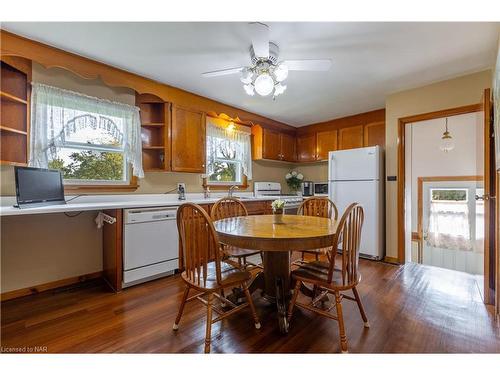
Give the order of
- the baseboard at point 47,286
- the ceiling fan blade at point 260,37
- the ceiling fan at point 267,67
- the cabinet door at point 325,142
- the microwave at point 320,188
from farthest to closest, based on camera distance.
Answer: the microwave at point 320,188 < the cabinet door at point 325,142 < the baseboard at point 47,286 < the ceiling fan at point 267,67 < the ceiling fan blade at point 260,37

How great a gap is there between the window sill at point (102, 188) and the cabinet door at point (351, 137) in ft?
11.3

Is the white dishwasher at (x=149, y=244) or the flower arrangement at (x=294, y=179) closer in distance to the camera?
the white dishwasher at (x=149, y=244)

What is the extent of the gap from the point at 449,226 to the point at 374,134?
3.07 metres

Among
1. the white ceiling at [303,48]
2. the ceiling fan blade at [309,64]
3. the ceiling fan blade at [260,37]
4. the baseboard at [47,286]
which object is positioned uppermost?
the white ceiling at [303,48]

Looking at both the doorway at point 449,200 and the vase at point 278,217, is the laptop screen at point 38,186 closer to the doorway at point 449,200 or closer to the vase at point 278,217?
the vase at point 278,217

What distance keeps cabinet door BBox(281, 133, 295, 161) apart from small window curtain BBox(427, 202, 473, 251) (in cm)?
336

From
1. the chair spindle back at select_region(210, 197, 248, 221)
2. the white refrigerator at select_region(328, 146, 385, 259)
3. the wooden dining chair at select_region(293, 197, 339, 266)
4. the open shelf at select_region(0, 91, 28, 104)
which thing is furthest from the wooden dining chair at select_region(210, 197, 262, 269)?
the open shelf at select_region(0, 91, 28, 104)

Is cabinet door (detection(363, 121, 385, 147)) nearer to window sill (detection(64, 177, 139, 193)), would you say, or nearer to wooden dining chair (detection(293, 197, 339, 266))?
wooden dining chair (detection(293, 197, 339, 266))

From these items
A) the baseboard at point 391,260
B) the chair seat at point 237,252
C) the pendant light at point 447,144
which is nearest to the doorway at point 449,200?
the pendant light at point 447,144

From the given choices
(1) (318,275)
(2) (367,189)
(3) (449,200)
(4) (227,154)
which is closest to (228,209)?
(1) (318,275)

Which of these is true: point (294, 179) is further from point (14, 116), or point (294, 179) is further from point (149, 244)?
point (14, 116)

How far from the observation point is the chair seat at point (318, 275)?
1.50m

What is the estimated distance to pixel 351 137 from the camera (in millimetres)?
4152

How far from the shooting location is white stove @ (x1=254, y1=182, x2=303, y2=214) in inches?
163
